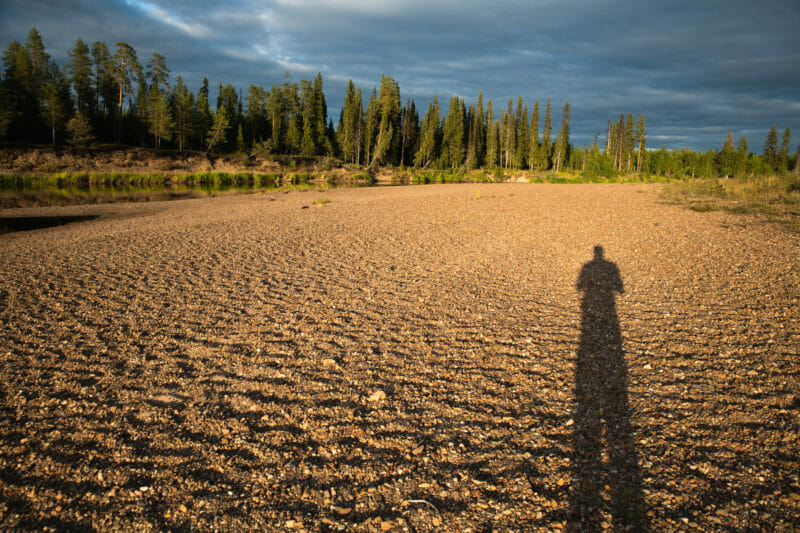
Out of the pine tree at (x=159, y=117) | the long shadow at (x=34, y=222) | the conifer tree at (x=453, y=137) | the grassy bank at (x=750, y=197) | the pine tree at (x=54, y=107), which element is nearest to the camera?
the grassy bank at (x=750, y=197)

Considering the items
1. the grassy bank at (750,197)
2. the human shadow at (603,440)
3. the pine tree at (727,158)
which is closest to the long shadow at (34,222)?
the human shadow at (603,440)

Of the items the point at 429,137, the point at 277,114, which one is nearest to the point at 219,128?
the point at 277,114

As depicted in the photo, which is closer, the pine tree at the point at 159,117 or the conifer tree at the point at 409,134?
the pine tree at the point at 159,117

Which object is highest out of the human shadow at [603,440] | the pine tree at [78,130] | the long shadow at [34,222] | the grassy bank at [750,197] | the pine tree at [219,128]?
the pine tree at [219,128]

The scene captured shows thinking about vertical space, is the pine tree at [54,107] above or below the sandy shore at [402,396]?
A: above

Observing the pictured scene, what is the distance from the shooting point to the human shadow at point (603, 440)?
2469 millimetres

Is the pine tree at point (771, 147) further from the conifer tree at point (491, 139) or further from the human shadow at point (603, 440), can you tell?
the human shadow at point (603, 440)

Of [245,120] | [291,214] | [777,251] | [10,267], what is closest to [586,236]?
[777,251]

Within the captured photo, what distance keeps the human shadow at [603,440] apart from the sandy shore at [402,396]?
2cm

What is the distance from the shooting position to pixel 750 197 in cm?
1598

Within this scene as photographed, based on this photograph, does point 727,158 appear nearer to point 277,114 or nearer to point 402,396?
point 277,114

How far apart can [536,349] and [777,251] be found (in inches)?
304

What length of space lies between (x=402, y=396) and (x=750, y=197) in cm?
1922

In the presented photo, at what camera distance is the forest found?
52.6 metres
